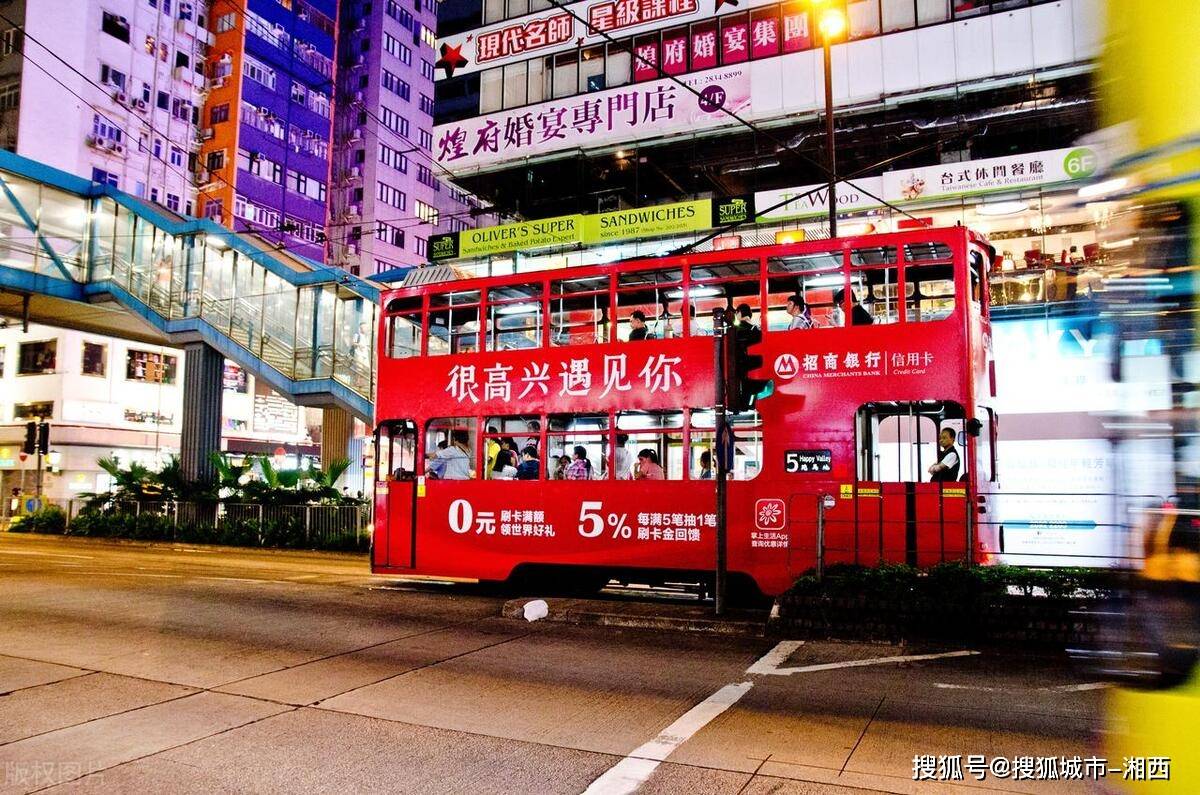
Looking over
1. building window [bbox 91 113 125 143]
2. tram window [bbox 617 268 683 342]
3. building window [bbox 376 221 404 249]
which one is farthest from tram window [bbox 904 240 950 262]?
building window [bbox 376 221 404 249]

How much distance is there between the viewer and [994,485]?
33.7 feet

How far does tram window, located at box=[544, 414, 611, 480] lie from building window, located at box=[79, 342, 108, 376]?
33283 mm

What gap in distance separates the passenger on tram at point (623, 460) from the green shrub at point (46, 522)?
23879 mm

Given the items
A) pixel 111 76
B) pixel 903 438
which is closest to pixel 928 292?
pixel 903 438

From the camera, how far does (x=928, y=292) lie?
10.3 meters

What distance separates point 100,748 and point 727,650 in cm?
536

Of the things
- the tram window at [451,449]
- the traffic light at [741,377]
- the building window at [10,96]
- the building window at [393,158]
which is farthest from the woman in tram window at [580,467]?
the building window at [393,158]

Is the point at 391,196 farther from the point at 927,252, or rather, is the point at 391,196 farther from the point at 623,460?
the point at 927,252

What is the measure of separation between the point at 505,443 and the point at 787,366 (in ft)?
14.1

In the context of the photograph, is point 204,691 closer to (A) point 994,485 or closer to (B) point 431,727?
(B) point 431,727

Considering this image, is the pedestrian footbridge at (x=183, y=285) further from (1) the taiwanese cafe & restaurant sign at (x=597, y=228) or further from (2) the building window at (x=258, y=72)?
(2) the building window at (x=258, y=72)

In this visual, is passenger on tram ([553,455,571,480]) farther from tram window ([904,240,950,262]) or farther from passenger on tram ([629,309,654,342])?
tram window ([904,240,950,262])

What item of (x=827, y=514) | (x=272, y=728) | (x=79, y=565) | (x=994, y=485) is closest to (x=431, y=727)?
(x=272, y=728)

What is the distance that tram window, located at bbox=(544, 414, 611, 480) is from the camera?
→ 11.5m
